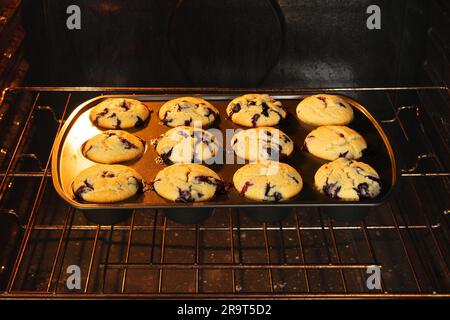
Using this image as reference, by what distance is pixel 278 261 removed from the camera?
251 centimetres

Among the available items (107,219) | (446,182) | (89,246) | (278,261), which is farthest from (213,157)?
(446,182)

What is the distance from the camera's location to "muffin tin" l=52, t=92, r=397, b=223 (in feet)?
6.15

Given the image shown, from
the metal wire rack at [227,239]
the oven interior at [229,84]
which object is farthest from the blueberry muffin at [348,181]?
the oven interior at [229,84]

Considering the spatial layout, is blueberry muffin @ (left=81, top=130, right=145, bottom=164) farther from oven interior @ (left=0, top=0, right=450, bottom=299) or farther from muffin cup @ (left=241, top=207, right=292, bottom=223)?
muffin cup @ (left=241, top=207, right=292, bottom=223)

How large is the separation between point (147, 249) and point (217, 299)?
0.99 m

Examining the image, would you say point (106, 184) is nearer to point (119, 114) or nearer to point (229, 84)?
point (119, 114)

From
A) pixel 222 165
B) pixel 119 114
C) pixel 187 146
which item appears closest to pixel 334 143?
pixel 222 165

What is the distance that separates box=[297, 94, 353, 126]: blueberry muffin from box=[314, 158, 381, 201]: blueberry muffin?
0.32 meters

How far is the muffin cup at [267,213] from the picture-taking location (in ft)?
6.41

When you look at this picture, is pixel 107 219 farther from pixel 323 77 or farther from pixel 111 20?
pixel 323 77

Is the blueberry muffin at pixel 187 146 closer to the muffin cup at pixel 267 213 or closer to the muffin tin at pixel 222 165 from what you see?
the muffin tin at pixel 222 165

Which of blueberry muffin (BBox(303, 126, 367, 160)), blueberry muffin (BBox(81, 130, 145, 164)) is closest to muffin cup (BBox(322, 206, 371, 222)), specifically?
blueberry muffin (BBox(303, 126, 367, 160))

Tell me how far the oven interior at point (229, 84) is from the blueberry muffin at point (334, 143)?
0.31 m

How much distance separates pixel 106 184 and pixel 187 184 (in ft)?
0.89
